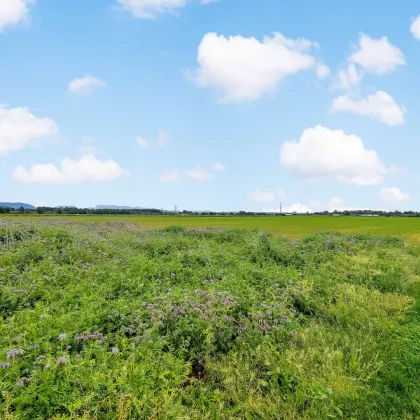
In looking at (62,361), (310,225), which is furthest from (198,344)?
(310,225)

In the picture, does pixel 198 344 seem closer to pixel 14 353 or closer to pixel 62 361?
pixel 62 361

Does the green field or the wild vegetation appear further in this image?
the green field

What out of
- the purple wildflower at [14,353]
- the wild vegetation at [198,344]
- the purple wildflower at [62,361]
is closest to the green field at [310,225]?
the wild vegetation at [198,344]

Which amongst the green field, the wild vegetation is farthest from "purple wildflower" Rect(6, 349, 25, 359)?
the green field

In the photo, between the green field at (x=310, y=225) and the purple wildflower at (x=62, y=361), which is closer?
the purple wildflower at (x=62, y=361)

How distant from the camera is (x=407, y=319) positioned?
7520mm

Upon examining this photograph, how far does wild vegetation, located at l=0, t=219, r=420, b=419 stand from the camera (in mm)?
4223

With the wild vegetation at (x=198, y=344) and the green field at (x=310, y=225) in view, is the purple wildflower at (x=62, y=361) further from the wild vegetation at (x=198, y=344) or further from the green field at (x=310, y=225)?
the green field at (x=310, y=225)

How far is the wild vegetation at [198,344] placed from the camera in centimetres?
422

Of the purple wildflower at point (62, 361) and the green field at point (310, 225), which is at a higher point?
the green field at point (310, 225)

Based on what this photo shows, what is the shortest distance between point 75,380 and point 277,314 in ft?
13.2

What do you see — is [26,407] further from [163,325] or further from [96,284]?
[96,284]

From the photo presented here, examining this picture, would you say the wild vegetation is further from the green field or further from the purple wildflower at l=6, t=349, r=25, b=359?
the green field

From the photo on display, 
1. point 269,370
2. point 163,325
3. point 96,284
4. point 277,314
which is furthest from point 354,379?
point 96,284
